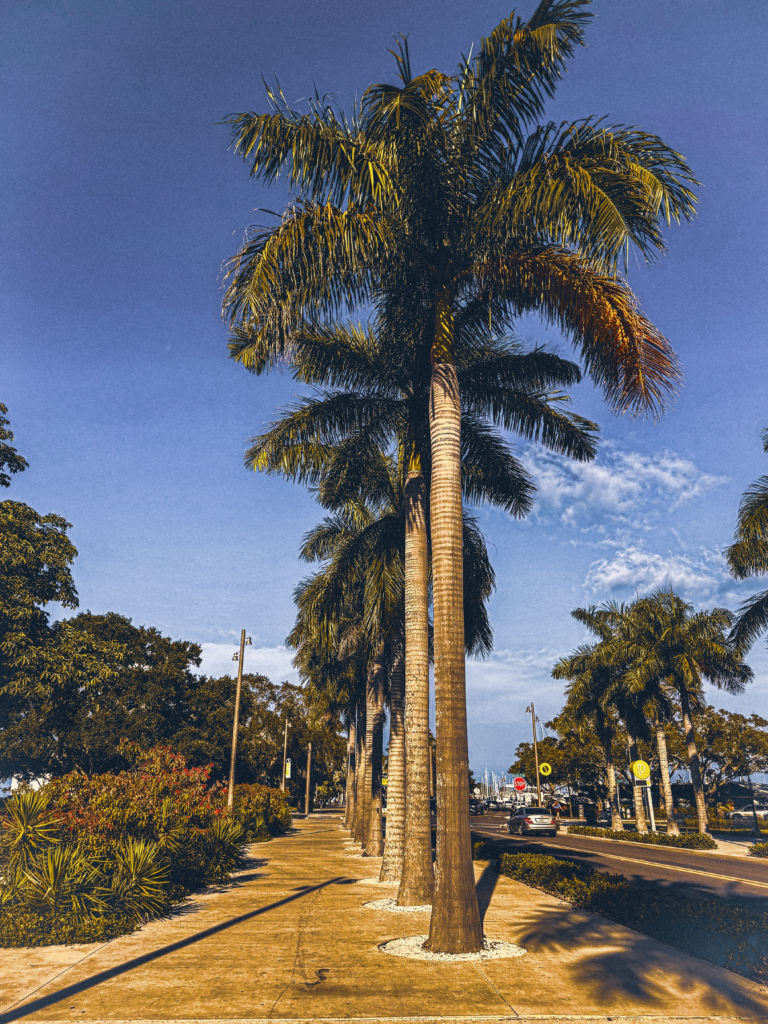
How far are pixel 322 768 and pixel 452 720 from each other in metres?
84.2

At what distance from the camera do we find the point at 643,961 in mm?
8203

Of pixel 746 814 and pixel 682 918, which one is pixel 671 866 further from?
Answer: pixel 746 814

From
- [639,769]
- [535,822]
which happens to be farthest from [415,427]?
[535,822]

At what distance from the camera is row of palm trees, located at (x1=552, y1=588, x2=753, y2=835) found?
31.2 meters

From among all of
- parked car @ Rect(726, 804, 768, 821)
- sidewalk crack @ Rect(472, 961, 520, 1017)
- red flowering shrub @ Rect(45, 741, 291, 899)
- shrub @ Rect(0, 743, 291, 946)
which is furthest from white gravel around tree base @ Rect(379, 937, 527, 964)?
parked car @ Rect(726, 804, 768, 821)

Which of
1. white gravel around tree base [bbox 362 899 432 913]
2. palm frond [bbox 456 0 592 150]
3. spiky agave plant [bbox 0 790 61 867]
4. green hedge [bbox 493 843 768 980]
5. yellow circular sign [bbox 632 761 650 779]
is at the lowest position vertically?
white gravel around tree base [bbox 362 899 432 913]

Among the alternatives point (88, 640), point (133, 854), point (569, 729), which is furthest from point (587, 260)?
point (569, 729)

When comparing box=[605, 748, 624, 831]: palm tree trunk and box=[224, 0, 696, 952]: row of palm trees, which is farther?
box=[605, 748, 624, 831]: palm tree trunk

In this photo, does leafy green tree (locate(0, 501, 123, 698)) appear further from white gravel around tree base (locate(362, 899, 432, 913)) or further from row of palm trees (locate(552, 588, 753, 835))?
row of palm trees (locate(552, 588, 753, 835))

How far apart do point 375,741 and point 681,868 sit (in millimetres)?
10282

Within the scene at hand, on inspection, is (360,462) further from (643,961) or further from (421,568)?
(643,961)

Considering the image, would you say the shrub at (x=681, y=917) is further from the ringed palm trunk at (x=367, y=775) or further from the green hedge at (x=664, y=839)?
the green hedge at (x=664, y=839)

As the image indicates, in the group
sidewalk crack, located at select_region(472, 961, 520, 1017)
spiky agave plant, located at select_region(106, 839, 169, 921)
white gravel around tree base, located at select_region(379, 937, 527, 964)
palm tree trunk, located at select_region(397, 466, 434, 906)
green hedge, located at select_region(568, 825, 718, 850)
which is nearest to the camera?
sidewalk crack, located at select_region(472, 961, 520, 1017)

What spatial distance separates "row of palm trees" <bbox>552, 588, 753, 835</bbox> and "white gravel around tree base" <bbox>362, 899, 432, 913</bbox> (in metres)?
21.1
